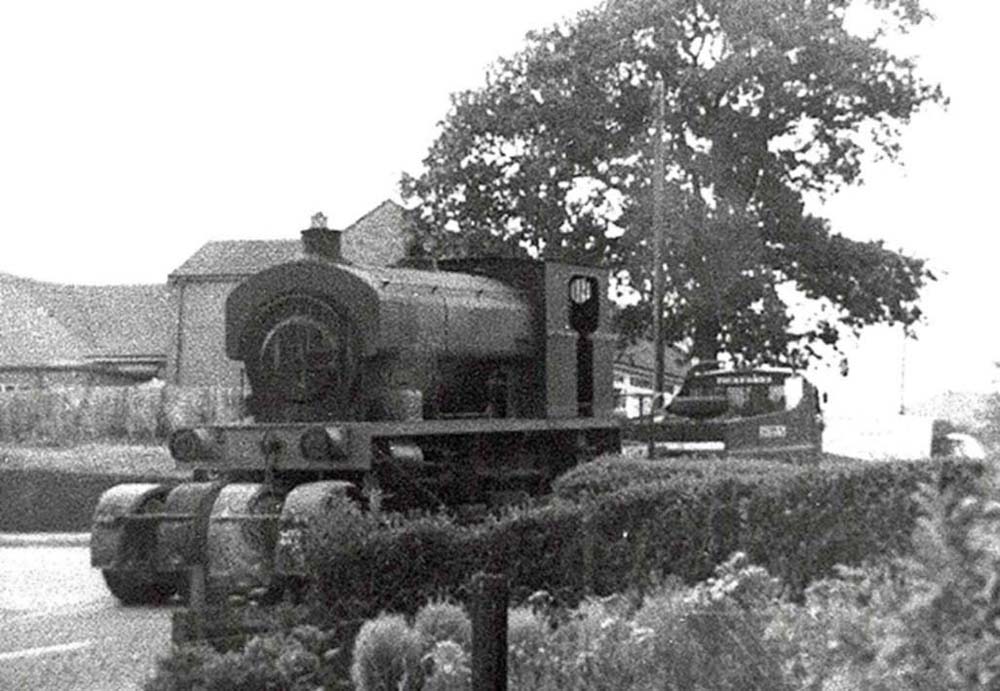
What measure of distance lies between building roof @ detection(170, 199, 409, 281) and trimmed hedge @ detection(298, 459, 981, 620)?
54.7m

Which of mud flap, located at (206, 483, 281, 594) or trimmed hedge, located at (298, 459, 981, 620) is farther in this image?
mud flap, located at (206, 483, 281, 594)

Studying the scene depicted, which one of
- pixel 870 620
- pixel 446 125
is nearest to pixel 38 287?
pixel 446 125

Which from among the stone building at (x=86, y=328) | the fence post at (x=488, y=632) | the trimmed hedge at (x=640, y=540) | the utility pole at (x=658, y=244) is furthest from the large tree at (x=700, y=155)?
the fence post at (x=488, y=632)

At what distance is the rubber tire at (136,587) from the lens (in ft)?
51.1

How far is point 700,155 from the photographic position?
43.2 metres

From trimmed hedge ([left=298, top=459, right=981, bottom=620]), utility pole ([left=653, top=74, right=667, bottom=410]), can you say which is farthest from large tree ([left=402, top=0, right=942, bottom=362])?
trimmed hedge ([left=298, top=459, right=981, bottom=620])

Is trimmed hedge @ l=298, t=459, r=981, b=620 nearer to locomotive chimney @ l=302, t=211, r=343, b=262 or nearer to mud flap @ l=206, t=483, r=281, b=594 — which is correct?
mud flap @ l=206, t=483, r=281, b=594

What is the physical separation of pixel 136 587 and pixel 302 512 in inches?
82.0

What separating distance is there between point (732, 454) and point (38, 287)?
5614 cm

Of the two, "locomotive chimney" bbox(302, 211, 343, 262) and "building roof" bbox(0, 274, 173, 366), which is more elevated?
"building roof" bbox(0, 274, 173, 366)

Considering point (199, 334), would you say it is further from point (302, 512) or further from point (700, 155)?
point (302, 512)

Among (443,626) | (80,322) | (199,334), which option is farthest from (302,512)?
(80,322)

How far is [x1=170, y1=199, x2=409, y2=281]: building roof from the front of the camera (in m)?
68.2

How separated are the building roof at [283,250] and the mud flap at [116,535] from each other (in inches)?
1975
